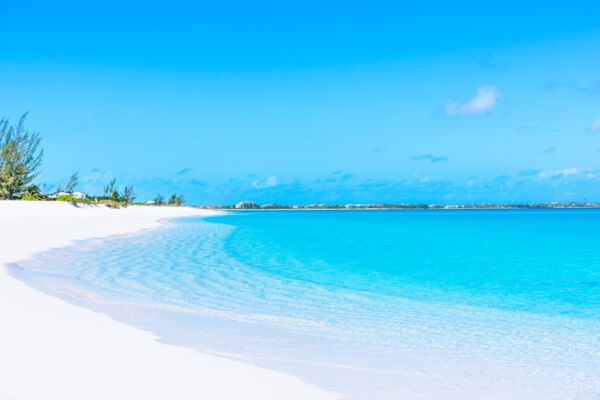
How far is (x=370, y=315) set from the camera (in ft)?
25.1

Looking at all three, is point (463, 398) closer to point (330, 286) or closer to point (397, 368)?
point (397, 368)

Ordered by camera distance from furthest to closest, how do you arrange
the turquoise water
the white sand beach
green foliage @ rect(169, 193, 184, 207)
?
green foliage @ rect(169, 193, 184, 207)
the turquoise water
the white sand beach

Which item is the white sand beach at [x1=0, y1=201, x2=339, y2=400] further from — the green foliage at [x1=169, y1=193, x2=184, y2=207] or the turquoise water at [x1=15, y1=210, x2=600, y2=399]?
the green foliage at [x1=169, y1=193, x2=184, y2=207]

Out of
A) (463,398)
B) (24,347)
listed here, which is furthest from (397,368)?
(24,347)

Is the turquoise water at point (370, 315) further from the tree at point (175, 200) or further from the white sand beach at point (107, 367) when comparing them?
the tree at point (175, 200)

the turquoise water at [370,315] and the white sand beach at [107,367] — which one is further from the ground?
the white sand beach at [107,367]

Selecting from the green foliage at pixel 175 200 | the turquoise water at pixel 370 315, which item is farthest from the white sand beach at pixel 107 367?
the green foliage at pixel 175 200

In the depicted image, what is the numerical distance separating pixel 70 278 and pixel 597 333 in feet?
33.2

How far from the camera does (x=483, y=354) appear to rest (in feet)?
17.8

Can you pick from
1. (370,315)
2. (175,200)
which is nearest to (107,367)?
(370,315)

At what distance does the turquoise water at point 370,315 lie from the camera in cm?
454

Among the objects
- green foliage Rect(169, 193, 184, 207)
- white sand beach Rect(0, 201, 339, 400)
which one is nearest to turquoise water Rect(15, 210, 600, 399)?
white sand beach Rect(0, 201, 339, 400)

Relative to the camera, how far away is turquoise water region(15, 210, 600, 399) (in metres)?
4.54

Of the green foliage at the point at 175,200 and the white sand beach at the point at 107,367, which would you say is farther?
the green foliage at the point at 175,200
